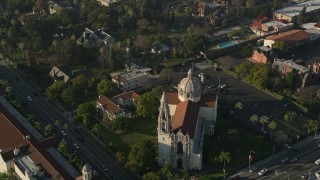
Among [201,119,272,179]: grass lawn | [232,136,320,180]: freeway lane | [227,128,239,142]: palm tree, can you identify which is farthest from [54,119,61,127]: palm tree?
[232,136,320,180]: freeway lane

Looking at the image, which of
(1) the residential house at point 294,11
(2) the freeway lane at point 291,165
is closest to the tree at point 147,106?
(2) the freeway lane at point 291,165

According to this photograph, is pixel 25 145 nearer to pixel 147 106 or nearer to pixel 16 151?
pixel 16 151

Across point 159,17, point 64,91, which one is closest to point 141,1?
point 159,17

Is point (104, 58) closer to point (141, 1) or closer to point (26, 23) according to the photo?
point (26, 23)

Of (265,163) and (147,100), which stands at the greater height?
(147,100)

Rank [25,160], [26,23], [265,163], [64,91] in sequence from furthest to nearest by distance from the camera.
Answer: [26,23] < [64,91] < [265,163] < [25,160]

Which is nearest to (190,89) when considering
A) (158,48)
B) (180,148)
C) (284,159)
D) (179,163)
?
(180,148)
